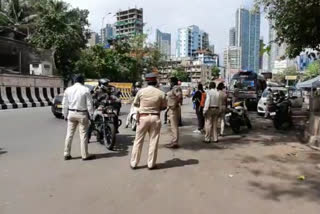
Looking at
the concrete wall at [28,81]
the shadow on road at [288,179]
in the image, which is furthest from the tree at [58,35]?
the shadow on road at [288,179]

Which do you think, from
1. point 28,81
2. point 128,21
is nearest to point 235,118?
point 28,81

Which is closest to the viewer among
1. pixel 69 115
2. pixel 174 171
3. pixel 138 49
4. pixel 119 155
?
pixel 174 171

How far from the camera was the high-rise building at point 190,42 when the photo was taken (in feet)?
371

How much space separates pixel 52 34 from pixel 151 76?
29.3 m

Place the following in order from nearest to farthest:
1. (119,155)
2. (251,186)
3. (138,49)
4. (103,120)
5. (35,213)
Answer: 1. (35,213)
2. (251,186)
3. (119,155)
4. (103,120)
5. (138,49)

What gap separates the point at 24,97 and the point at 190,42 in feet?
329

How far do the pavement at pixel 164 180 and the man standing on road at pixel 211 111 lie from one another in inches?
20.8

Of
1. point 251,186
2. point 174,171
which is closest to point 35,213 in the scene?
point 174,171

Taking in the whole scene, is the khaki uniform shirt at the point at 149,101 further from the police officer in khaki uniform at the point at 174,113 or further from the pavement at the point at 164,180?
the police officer in khaki uniform at the point at 174,113

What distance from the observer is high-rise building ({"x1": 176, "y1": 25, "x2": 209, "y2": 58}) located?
371ft

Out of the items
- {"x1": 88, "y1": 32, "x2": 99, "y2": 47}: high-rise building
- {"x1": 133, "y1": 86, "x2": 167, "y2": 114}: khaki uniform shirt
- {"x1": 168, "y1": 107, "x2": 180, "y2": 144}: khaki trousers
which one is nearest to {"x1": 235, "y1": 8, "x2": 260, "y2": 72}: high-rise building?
{"x1": 88, "y1": 32, "x2": 99, "y2": 47}: high-rise building

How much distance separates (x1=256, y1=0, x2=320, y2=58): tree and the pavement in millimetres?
3917

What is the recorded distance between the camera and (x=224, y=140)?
991cm

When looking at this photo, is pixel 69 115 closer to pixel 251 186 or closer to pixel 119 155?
pixel 119 155
